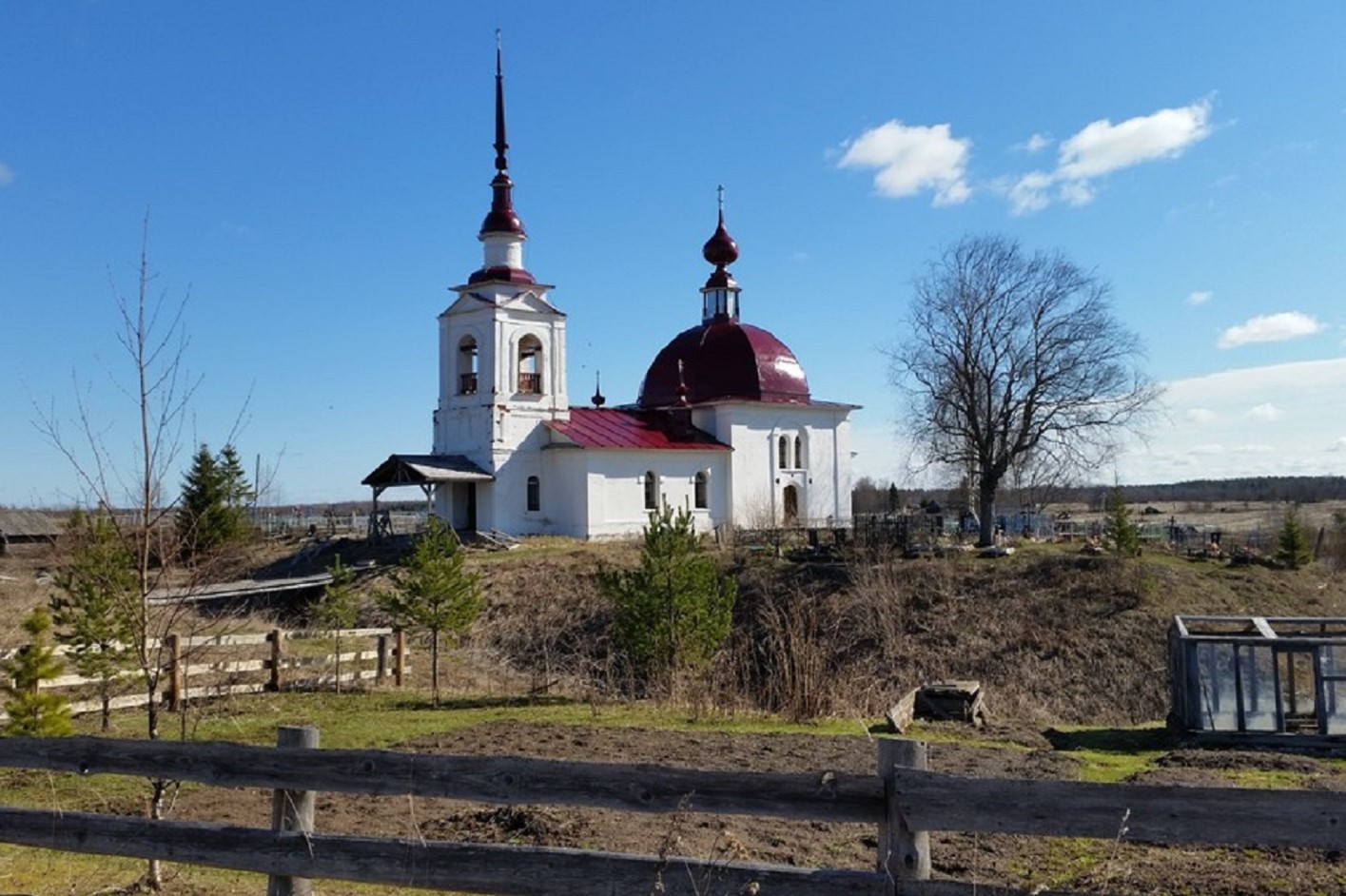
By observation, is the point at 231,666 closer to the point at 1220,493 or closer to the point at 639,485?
the point at 639,485

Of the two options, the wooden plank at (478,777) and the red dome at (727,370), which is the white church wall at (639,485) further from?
the wooden plank at (478,777)

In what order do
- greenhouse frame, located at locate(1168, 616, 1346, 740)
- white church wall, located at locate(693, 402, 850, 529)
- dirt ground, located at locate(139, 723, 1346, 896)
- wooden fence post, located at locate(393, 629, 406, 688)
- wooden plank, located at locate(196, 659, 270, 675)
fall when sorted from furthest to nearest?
1. white church wall, located at locate(693, 402, 850, 529)
2. wooden fence post, located at locate(393, 629, 406, 688)
3. wooden plank, located at locate(196, 659, 270, 675)
4. greenhouse frame, located at locate(1168, 616, 1346, 740)
5. dirt ground, located at locate(139, 723, 1346, 896)

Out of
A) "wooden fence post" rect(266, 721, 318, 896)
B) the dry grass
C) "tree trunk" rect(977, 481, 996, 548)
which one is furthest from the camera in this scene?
"tree trunk" rect(977, 481, 996, 548)

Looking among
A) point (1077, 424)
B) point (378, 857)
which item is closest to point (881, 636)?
point (1077, 424)

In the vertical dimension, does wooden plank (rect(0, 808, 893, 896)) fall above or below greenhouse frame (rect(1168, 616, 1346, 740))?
above

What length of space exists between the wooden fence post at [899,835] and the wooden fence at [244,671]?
10.7 metres

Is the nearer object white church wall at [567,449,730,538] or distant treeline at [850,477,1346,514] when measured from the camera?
white church wall at [567,449,730,538]

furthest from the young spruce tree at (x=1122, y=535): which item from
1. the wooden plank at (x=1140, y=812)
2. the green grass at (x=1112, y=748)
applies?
the wooden plank at (x=1140, y=812)

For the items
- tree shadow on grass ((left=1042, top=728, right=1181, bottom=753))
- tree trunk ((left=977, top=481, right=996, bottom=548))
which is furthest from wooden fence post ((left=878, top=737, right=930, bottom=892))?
tree trunk ((left=977, top=481, right=996, bottom=548))

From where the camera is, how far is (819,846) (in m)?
8.04

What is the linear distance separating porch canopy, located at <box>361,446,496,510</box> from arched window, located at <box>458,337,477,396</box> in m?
3.21

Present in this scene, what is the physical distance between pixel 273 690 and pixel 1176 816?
52.8 feet

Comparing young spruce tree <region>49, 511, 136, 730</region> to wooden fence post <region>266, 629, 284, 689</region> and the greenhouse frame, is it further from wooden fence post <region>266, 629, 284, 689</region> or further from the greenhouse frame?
the greenhouse frame

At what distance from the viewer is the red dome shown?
46750mm
